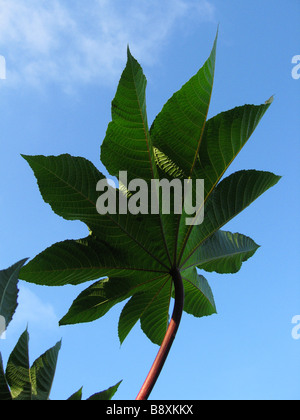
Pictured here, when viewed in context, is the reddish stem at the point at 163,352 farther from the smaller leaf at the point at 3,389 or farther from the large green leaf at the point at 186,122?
the large green leaf at the point at 186,122

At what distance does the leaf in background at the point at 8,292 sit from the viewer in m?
0.98

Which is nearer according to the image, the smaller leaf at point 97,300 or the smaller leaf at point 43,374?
the smaller leaf at point 43,374

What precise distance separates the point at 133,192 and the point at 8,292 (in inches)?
30.0

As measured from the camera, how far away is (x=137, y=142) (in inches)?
62.7

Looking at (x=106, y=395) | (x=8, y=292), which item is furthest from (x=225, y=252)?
(x=8, y=292)

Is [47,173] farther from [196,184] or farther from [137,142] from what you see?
[196,184]

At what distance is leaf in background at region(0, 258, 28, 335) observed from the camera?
98 cm

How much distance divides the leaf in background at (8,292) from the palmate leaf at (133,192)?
1.79 ft

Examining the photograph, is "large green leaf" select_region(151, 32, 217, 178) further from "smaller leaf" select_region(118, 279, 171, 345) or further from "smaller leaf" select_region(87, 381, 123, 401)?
"smaller leaf" select_region(87, 381, 123, 401)

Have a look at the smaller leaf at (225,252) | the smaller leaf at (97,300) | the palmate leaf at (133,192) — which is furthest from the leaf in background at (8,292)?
the smaller leaf at (225,252)

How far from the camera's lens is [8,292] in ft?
3.26

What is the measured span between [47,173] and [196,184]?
613 millimetres

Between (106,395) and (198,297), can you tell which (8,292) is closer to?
(106,395)
